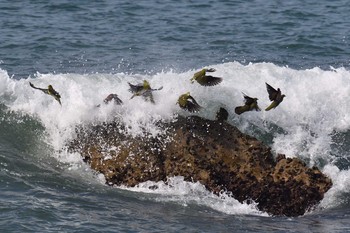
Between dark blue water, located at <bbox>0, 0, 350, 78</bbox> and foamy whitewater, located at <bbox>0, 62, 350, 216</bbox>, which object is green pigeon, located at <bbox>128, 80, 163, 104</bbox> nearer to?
foamy whitewater, located at <bbox>0, 62, 350, 216</bbox>

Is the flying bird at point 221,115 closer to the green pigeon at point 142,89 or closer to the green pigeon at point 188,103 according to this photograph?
the green pigeon at point 188,103

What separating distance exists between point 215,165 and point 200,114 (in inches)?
40.0

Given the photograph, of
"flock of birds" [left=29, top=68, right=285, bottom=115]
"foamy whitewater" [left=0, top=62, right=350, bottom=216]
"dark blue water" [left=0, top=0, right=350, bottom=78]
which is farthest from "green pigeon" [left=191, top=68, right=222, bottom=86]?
"dark blue water" [left=0, top=0, right=350, bottom=78]

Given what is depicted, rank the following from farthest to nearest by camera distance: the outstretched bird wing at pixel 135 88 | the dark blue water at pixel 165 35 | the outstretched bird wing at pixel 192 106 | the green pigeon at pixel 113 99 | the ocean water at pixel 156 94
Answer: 1. the dark blue water at pixel 165 35
2. the green pigeon at pixel 113 99
3. the outstretched bird wing at pixel 135 88
4. the outstretched bird wing at pixel 192 106
5. the ocean water at pixel 156 94

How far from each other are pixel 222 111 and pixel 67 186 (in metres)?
1.98

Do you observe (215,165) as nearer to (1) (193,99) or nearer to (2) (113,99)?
(1) (193,99)

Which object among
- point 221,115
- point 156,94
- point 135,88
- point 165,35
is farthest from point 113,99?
point 165,35

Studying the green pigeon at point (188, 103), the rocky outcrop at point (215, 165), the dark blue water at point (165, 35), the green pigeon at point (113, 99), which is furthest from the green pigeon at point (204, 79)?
the dark blue water at point (165, 35)

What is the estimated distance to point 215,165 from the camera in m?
9.19

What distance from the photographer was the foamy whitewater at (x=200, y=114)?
9.33 metres

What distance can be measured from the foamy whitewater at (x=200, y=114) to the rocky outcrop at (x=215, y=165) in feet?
0.41

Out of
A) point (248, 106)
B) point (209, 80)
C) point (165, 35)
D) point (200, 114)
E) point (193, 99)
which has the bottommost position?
point (165, 35)

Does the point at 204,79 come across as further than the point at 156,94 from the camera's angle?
No

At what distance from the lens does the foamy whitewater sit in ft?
30.6
